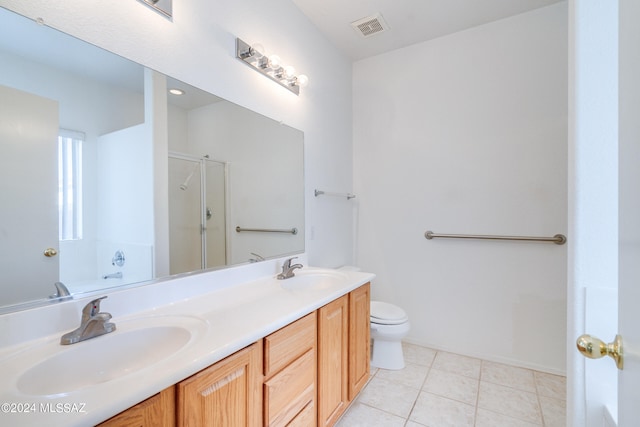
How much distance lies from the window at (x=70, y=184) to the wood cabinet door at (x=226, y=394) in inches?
26.9

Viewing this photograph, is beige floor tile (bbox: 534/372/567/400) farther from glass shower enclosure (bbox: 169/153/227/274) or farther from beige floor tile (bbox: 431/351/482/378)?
glass shower enclosure (bbox: 169/153/227/274)

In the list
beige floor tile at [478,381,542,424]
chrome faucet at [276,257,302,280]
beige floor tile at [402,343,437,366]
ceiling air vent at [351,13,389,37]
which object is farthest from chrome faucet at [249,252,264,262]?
ceiling air vent at [351,13,389,37]

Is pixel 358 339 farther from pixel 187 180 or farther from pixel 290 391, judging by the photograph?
pixel 187 180

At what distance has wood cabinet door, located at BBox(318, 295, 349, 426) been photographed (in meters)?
1.29

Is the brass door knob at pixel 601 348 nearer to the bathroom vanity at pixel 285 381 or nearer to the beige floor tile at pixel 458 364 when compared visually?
the bathroom vanity at pixel 285 381

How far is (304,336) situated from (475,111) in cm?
221

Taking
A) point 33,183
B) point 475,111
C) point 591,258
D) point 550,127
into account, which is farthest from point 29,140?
point 550,127

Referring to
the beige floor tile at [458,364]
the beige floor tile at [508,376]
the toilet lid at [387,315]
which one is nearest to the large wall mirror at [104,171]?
the toilet lid at [387,315]

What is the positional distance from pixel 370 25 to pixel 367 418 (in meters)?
2.78

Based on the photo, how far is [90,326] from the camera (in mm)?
839

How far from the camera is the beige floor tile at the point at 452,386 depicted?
1.79 m

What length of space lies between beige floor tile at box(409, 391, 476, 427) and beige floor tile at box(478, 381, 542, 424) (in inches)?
5.4

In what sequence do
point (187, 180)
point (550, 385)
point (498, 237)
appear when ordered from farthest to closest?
1. point (498, 237)
2. point (550, 385)
3. point (187, 180)
